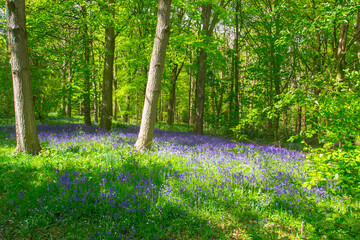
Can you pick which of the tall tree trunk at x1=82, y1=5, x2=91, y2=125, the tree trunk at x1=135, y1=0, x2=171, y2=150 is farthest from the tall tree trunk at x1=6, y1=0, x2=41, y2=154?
the tall tree trunk at x1=82, y1=5, x2=91, y2=125

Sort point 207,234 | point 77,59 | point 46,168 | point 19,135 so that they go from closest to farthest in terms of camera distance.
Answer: point 207,234, point 46,168, point 19,135, point 77,59

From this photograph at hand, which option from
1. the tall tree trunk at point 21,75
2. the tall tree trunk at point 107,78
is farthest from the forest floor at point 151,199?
the tall tree trunk at point 107,78

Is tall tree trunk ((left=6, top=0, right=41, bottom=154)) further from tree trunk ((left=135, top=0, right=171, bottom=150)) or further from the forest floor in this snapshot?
tree trunk ((left=135, top=0, right=171, bottom=150))

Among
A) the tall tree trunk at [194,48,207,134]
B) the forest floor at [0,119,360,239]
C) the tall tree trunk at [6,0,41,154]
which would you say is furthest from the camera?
the tall tree trunk at [194,48,207,134]

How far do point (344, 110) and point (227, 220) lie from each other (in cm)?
251

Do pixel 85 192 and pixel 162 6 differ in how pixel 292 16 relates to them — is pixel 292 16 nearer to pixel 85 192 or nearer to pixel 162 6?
pixel 162 6

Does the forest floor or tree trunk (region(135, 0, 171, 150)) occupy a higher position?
tree trunk (region(135, 0, 171, 150))

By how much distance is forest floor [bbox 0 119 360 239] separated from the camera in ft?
10.4

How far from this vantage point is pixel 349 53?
14.6 meters

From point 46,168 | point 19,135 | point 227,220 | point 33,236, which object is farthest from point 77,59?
point 227,220

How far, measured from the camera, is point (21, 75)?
17.9 feet

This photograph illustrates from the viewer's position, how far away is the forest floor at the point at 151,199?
10.4 feet

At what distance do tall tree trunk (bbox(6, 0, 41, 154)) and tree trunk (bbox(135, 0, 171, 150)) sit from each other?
9.99ft

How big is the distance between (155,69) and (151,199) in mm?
4009
